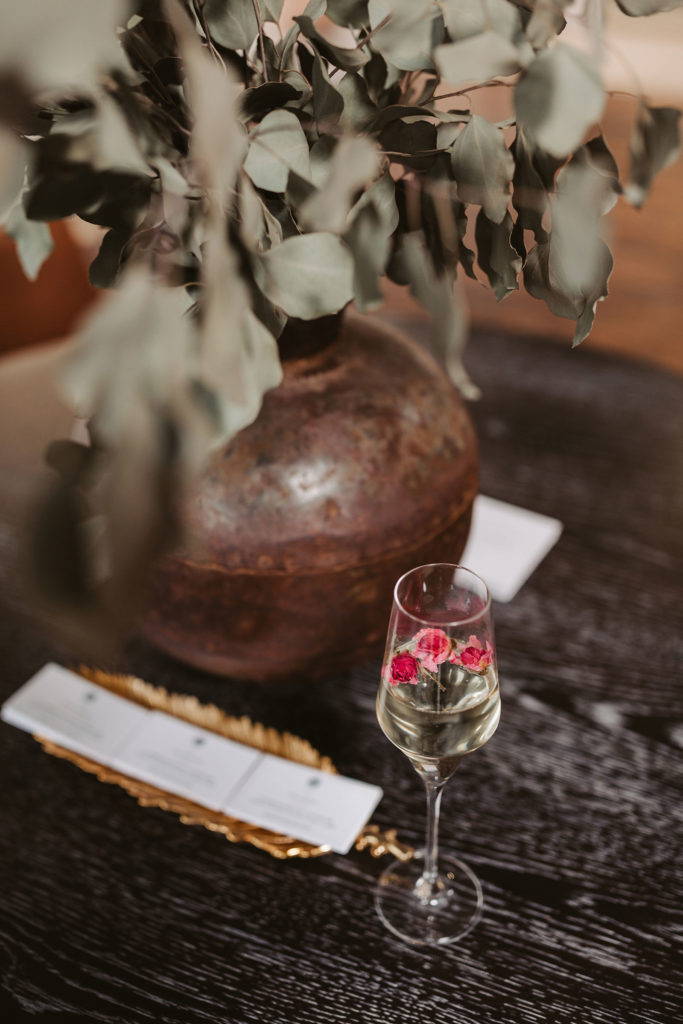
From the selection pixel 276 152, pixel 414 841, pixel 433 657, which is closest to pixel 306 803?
pixel 414 841

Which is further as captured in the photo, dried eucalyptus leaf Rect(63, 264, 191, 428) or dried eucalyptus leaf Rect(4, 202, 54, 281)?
dried eucalyptus leaf Rect(4, 202, 54, 281)

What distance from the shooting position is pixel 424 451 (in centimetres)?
73

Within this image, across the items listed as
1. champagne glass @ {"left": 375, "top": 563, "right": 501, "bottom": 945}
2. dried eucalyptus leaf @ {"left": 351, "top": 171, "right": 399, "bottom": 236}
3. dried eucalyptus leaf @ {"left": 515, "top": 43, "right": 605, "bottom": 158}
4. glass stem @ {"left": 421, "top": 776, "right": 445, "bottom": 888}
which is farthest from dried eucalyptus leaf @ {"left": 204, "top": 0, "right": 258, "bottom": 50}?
glass stem @ {"left": 421, "top": 776, "right": 445, "bottom": 888}

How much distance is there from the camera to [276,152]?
0.52m

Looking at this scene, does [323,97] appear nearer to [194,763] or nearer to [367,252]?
[367,252]

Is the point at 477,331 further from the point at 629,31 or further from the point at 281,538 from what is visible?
the point at 629,31

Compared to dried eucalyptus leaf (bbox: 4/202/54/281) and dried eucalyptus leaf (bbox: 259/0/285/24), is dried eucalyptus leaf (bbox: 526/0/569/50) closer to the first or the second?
dried eucalyptus leaf (bbox: 259/0/285/24)

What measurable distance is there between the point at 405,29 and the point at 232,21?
0.10 meters

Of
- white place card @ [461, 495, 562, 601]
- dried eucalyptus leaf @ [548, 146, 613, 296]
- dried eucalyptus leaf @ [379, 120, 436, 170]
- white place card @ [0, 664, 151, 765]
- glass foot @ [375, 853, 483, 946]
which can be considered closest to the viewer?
dried eucalyptus leaf @ [548, 146, 613, 296]

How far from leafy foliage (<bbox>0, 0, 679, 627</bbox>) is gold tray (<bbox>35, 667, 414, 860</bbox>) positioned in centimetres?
37

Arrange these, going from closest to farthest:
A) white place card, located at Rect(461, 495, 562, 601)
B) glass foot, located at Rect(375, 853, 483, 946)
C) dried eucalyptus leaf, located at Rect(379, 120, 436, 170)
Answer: dried eucalyptus leaf, located at Rect(379, 120, 436, 170) < glass foot, located at Rect(375, 853, 483, 946) < white place card, located at Rect(461, 495, 562, 601)

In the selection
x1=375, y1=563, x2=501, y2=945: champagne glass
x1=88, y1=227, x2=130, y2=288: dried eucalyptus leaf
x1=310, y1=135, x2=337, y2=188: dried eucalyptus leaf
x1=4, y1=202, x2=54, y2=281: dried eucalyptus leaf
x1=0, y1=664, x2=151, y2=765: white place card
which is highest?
x1=310, y1=135, x2=337, y2=188: dried eucalyptus leaf

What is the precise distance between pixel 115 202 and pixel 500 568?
0.55 metres

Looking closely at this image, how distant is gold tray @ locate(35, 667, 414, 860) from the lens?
0.71 m
